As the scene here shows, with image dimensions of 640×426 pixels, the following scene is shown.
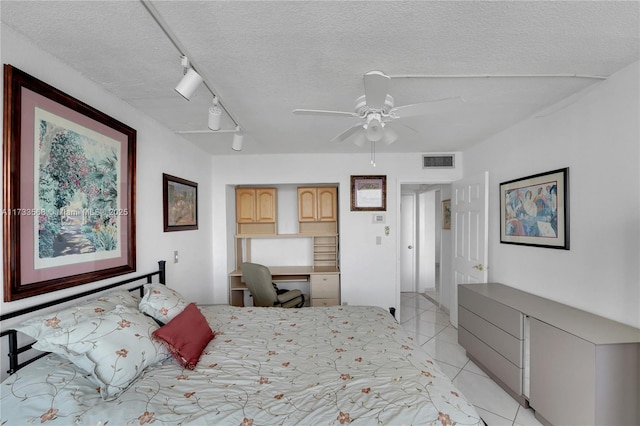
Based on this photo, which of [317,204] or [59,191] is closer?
[59,191]

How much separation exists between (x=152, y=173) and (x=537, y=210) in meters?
3.61

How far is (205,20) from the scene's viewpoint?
1.37m

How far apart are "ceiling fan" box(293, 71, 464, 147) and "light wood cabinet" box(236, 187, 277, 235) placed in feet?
7.74

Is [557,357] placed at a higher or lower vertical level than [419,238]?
lower

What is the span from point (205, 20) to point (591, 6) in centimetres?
181

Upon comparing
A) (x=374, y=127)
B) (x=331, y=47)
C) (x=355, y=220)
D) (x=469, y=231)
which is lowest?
(x=469, y=231)

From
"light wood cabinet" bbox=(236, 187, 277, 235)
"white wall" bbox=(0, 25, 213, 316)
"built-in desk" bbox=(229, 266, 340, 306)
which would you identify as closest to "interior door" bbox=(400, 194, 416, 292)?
"built-in desk" bbox=(229, 266, 340, 306)

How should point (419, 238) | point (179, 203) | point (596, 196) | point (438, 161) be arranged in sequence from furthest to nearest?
point (419, 238) → point (438, 161) → point (179, 203) → point (596, 196)

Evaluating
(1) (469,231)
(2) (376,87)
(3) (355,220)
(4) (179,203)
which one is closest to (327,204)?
(3) (355,220)

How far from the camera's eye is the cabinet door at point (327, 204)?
4.43 m

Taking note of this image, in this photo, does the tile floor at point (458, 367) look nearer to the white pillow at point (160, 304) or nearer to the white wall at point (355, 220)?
the white wall at point (355, 220)

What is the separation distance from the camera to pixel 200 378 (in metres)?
1.54

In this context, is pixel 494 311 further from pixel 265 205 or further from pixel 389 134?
pixel 265 205

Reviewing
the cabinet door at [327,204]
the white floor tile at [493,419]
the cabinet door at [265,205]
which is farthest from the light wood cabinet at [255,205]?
the white floor tile at [493,419]
